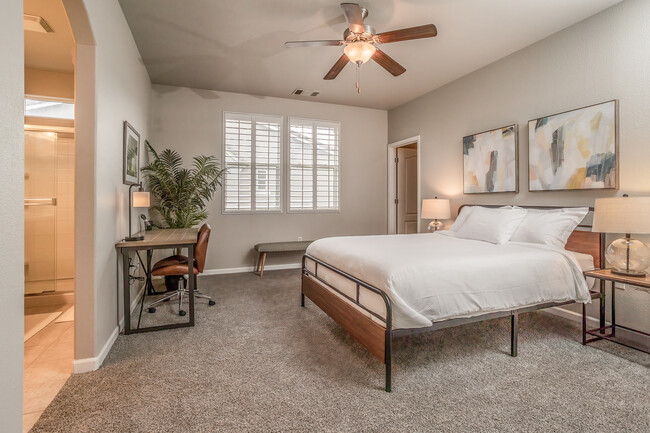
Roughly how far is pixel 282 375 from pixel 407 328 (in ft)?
2.99

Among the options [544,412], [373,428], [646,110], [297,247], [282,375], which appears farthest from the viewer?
[297,247]

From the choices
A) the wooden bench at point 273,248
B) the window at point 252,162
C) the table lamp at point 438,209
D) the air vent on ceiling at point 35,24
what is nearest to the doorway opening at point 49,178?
the air vent on ceiling at point 35,24

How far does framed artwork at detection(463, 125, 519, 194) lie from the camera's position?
148 inches

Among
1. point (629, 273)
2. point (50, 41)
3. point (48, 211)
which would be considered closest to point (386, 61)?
point (629, 273)

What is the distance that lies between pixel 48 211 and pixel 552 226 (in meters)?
5.46

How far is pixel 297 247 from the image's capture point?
5.07 m

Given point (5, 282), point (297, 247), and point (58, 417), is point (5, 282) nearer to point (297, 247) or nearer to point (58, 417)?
point (58, 417)

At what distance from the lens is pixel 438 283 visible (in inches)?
82.3

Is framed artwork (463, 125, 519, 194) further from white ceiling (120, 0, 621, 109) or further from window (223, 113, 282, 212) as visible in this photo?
window (223, 113, 282, 212)

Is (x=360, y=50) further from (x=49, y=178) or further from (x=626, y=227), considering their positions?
(x=49, y=178)

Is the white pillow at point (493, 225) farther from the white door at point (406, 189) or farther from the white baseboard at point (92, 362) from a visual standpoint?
the white baseboard at point (92, 362)

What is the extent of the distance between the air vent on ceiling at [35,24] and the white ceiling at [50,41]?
0.03m

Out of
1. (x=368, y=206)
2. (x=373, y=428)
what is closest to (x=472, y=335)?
(x=373, y=428)

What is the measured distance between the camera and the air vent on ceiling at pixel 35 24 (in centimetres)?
271
